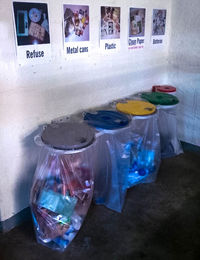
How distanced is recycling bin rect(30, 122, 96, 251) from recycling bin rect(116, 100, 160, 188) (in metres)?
0.51

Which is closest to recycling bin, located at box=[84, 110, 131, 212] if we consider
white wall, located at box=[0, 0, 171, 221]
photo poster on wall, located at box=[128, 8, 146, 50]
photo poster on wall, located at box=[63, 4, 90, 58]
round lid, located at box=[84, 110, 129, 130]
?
round lid, located at box=[84, 110, 129, 130]

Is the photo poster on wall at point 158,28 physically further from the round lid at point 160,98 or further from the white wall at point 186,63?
the round lid at point 160,98

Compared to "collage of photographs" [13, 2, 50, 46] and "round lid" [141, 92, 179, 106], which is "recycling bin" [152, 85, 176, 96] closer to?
"round lid" [141, 92, 179, 106]

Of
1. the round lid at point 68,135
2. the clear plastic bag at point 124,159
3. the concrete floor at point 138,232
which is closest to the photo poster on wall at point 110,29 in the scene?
the clear plastic bag at point 124,159

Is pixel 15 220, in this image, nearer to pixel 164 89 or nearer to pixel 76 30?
pixel 76 30

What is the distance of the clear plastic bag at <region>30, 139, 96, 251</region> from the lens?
61.5 inches

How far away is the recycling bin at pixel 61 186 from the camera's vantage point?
61.0 inches

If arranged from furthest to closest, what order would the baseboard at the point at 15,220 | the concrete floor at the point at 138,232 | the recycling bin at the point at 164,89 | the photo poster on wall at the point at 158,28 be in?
1. the recycling bin at the point at 164,89
2. the photo poster on wall at the point at 158,28
3. the baseboard at the point at 15,220
4. the concrete floor at the point at 138,232

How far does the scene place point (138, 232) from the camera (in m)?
1.76

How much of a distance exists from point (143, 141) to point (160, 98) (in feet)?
1.53

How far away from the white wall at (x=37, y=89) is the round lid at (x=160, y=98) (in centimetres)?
30

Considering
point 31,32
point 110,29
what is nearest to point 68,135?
point 31,32

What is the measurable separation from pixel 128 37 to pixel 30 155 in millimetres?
1220

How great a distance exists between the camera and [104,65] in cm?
212
